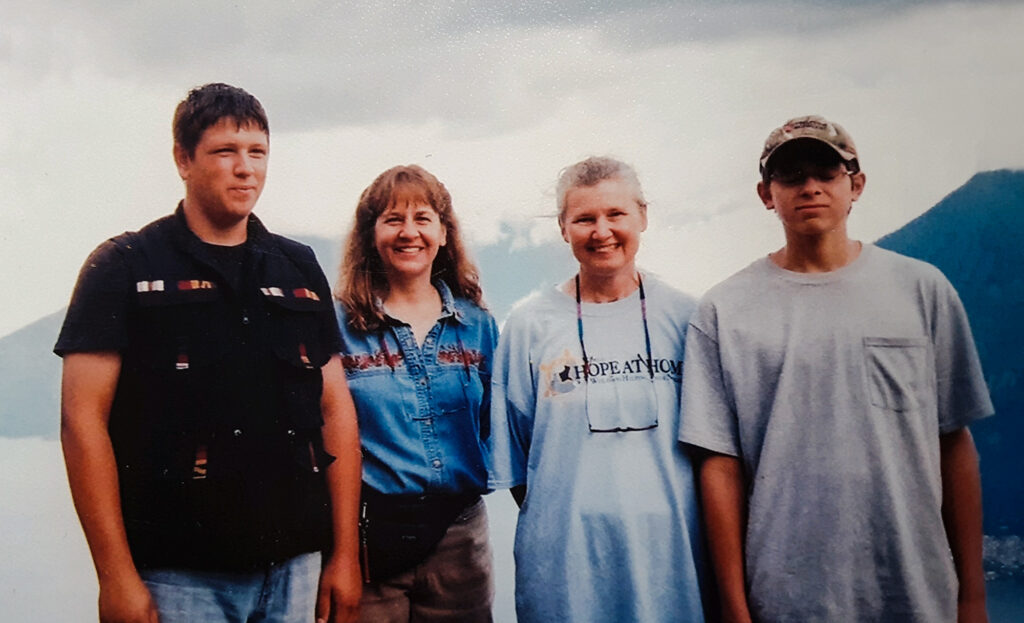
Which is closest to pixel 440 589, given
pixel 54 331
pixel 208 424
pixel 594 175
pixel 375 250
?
pixel 208 424

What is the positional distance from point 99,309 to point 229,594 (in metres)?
0.87

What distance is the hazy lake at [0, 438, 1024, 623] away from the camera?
2.27m

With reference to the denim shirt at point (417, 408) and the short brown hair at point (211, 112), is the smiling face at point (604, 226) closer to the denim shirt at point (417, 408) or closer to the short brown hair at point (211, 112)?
the denim shirt at point (417, 408)

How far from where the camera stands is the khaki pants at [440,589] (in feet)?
7.34

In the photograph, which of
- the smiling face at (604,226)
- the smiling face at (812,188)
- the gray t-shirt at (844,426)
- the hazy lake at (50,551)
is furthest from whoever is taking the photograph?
the hazy lake at (50,551)

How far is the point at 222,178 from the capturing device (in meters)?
2.24

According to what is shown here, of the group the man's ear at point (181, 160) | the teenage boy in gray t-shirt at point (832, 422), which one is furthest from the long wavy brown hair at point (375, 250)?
the teenage boy in gray t-shirt at point (832, 422)

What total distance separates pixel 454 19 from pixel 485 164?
19.2 inches

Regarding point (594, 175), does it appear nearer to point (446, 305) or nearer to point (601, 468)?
point (446, 305)

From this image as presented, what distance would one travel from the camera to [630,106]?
96.4 inches

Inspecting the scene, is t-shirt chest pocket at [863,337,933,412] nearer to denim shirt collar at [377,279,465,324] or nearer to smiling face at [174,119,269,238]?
denim shirt collar at [377,279,465,324]

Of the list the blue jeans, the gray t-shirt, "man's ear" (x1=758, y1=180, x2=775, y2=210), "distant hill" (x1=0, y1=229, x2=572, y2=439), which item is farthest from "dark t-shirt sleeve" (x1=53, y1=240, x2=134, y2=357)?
"man's ear" (x1=758, y1=180, x2=775, y2=210)

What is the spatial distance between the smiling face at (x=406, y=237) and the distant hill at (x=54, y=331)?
16cm

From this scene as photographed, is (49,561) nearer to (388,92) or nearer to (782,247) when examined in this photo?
(388,92)
